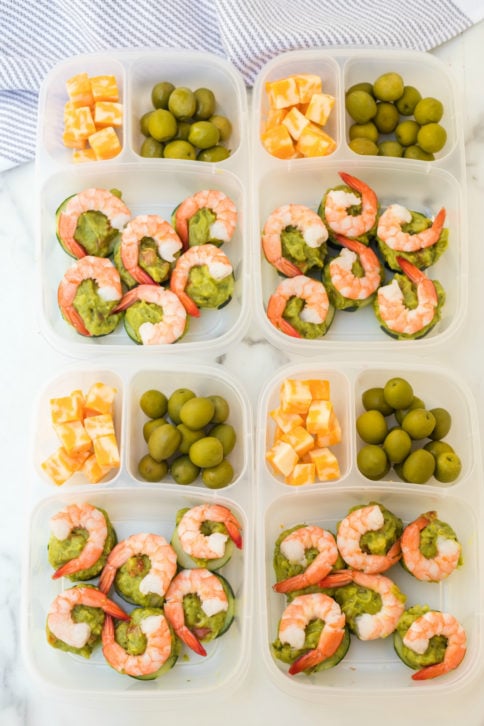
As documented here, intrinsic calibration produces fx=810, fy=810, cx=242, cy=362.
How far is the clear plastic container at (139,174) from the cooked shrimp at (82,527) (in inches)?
15.1

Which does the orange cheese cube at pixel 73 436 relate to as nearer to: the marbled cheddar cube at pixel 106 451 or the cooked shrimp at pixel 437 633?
the marbled cheddar cube at pixel 106 451

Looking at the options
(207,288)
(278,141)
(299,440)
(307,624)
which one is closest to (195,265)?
(207,288)

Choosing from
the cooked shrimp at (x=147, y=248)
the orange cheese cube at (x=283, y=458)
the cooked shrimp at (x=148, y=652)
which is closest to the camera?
the cooked shrimp at (x=148, y=652)

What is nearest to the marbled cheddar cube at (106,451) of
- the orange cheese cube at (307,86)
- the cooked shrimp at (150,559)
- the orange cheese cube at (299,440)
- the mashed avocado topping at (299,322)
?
the cooked shrimp at (150,559)

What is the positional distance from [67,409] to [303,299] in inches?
24.5

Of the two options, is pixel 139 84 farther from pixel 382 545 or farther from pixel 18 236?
pixel 382 545

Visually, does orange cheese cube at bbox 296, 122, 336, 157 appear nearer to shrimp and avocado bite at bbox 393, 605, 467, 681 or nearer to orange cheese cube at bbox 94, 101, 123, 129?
orange cheese cube at bbox 94, 101, 123, 129

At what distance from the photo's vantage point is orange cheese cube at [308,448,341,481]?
1.89 meters

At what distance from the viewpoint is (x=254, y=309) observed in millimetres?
2012

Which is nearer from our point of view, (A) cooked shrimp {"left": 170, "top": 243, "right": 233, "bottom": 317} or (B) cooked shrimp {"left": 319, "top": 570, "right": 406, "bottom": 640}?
(B) cooked shrimp {"left": 319, "top": 570, "right": 406, "bottom": 640}

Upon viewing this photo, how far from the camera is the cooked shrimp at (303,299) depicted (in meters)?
1.96

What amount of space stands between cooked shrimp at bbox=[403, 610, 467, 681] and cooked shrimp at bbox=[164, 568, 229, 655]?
422mm

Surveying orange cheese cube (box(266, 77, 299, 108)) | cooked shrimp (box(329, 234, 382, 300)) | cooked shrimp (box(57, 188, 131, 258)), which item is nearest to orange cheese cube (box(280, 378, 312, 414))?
cooked shrimp (box(329, 234, 382, 300))

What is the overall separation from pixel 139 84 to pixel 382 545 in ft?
4.36
